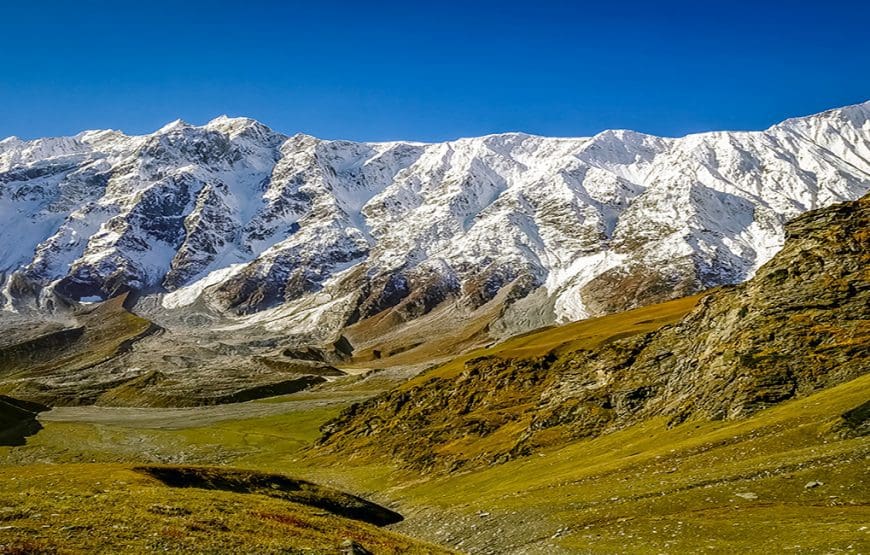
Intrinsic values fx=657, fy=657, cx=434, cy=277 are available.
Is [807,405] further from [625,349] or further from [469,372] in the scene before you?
[469,372]

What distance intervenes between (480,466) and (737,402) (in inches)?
1235

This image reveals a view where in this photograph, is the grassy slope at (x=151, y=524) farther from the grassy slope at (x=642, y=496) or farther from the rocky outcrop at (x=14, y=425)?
the rocky outcrop at (x=14, y=425)

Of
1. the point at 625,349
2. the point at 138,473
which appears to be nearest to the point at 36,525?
the point at 138,473

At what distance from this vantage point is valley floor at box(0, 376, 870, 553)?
29.3 metres

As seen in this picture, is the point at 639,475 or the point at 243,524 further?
the point at 639,475

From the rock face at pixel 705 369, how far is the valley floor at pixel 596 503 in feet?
17.1

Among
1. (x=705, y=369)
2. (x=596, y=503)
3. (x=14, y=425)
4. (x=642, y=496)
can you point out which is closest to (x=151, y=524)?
(x=596, y=503)

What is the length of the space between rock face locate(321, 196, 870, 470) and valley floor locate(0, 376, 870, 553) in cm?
521

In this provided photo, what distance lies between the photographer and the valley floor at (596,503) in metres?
29.3

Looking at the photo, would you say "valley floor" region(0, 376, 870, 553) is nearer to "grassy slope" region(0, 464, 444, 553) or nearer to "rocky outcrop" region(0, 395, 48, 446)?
"grassy slope" region(0, 464, 444, 553)

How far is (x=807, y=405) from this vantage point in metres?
49.6

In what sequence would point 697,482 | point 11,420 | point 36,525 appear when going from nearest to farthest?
1. point 36,525
2. point 697,482
3. point 11,420

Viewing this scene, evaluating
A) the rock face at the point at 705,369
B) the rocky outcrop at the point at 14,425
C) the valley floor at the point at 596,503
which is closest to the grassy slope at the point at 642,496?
the valley floor at the point at 596,503

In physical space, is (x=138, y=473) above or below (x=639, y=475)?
above
